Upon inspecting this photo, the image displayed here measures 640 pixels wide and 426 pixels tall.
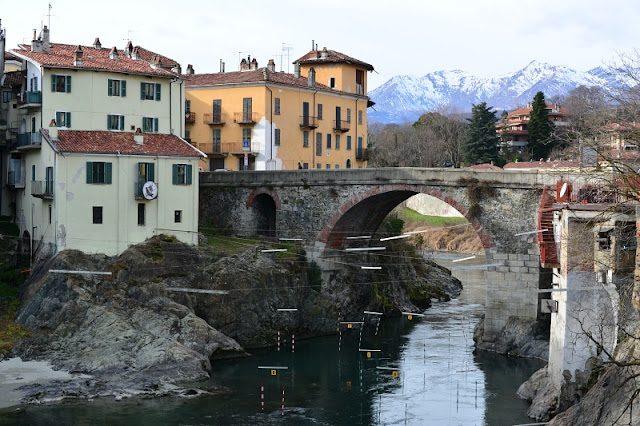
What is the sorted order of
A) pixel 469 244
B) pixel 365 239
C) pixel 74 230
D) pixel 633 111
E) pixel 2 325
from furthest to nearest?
1. pixel 469 244
2. pixel 365 239
3. pixel 74 230
4. pixel 2 325
5. pixel 633 111

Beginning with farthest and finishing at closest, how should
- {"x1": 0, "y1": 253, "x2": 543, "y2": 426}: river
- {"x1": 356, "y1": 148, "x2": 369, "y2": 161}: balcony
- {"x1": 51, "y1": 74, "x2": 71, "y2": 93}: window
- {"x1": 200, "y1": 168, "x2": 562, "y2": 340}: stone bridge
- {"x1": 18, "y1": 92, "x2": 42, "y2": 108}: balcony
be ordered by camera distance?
1. {"x1": 356, "y1": 148, "x2": 369, "y2": 161}: balcony
2. {"x1": 51, "y1": 74, "x2": 71, "y2": 93}: window
3. {"x1": 18, "y1": 92, "x2": 42, "y2": 108}: balcony
4. {"x1": 200, "y1": 168, "x2": 562, "y2": 340}: stone bridge
5. {"x1": 0, "y1": 253, "x2": 543, "y2": 426}: river

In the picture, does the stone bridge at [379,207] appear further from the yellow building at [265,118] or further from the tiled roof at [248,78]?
the tiled roof at [248,78]

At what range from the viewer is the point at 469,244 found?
3802 inches

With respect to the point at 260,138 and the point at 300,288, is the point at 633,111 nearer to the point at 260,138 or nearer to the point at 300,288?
the point at 300,288

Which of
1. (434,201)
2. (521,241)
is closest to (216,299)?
(521,241)

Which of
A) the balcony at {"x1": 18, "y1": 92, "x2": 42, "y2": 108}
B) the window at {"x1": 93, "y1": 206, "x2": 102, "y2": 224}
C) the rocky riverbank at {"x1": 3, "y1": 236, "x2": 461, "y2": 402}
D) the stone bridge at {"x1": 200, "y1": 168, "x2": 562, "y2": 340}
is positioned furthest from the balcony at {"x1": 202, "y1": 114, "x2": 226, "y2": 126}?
the window at {"x1": 93, "y1": 206, "x2": 102, "y2": 224}

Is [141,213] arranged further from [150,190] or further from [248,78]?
[248,78]

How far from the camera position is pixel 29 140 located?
56781mm

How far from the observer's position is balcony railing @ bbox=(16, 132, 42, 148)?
55812 millimetres

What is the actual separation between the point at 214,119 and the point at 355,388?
30.3 m

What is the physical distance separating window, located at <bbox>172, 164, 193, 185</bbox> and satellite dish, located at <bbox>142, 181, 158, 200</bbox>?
1.73 meters

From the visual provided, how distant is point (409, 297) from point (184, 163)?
2028 cm

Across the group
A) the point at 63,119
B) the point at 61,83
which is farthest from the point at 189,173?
the point at 61,83

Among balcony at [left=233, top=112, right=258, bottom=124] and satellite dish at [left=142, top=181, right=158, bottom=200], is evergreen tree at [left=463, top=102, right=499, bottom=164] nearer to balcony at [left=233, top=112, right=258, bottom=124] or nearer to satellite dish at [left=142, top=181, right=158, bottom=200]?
balcony at [left=233, top=112, right=258, bottom=124]
